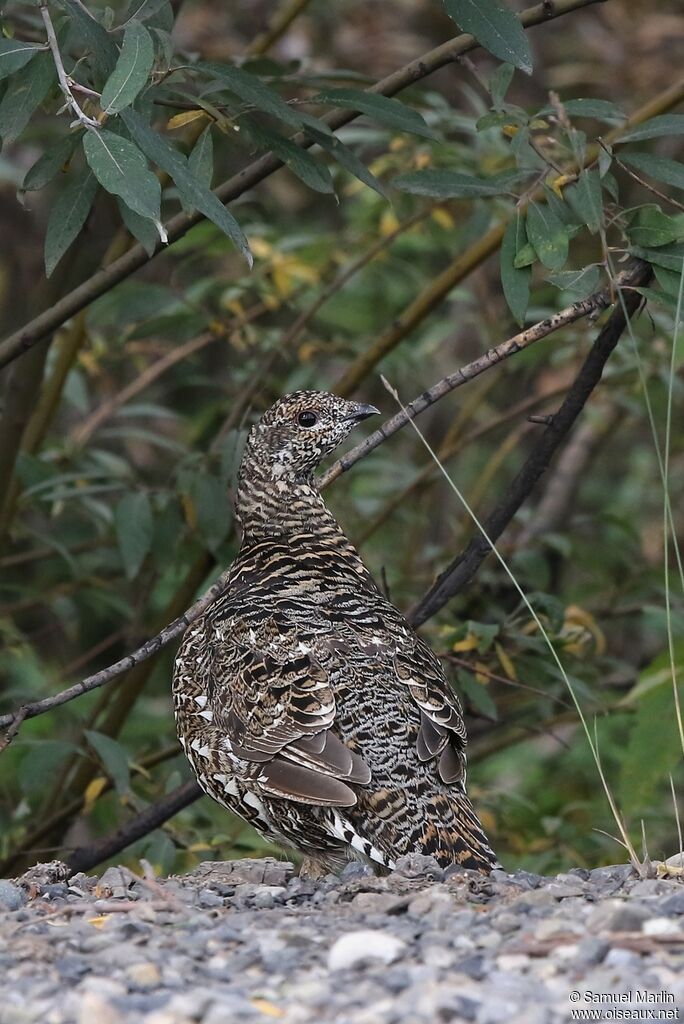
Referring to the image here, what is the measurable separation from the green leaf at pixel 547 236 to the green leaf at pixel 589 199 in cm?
9

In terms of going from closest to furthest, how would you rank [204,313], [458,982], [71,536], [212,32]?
[458,982] → [204,313] → [71,536] → [212,32]

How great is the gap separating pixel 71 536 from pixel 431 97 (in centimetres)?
290

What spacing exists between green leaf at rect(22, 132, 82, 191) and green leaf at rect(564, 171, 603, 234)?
61.2 inches

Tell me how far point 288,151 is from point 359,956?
259 centimetres

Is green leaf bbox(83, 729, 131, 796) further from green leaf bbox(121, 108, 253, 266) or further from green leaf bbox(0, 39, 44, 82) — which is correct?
green leaf bbox(0, 39, 44, 82)

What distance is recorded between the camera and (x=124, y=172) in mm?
3805

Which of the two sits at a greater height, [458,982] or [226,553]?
[226,553]

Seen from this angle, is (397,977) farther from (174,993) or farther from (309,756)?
(309,756)

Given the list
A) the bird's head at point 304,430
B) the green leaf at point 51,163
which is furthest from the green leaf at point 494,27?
the bird's head at point 304,430

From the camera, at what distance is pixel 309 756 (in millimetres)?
4637

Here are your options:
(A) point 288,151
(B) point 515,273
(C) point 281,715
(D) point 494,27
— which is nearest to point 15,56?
(A) point 288,151

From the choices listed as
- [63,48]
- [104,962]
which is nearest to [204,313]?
[63,48]

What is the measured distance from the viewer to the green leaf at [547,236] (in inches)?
185

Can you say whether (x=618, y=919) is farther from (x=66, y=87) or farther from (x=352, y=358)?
(x=352, y=358)
